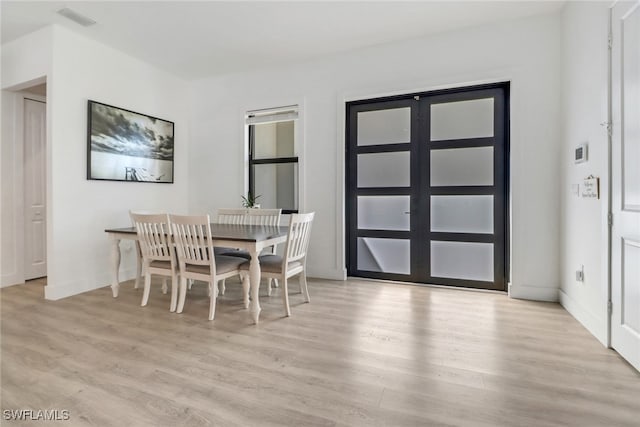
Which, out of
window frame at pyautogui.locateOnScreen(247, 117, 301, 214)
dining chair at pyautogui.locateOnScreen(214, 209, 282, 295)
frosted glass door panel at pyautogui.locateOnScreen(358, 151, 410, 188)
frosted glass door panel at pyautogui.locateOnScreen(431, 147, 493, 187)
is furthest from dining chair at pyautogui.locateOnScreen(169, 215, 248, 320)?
frosted glass door panel at pyautogui.locateOnScreen(431, 147, 493, 187)

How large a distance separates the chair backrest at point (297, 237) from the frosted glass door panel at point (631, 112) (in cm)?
224

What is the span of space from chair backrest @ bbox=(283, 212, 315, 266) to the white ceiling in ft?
6.61

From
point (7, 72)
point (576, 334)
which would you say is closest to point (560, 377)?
point (576, 334)

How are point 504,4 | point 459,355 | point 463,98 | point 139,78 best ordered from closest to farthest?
1. point 459,355
2. point 504,4
3. point 463,98
4. point 139,78

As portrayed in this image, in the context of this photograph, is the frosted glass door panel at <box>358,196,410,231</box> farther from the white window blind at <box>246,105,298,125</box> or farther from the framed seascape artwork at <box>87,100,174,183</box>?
the framed seascape artwork at <box>87,100,174,183</box>

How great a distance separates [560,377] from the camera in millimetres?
1819

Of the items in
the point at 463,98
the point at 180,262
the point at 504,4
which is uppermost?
the point at 504,4

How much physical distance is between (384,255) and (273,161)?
2022 mm

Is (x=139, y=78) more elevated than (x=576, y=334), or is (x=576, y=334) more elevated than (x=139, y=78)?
(x=139, y=78)

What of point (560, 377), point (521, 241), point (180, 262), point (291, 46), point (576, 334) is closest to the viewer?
point (560, 377)

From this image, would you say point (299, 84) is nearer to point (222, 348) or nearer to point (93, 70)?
point (93, 70)

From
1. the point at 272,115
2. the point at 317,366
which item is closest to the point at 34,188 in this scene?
the point at 272,115

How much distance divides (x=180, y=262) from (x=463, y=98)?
3.37 m

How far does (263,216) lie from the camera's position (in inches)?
149
